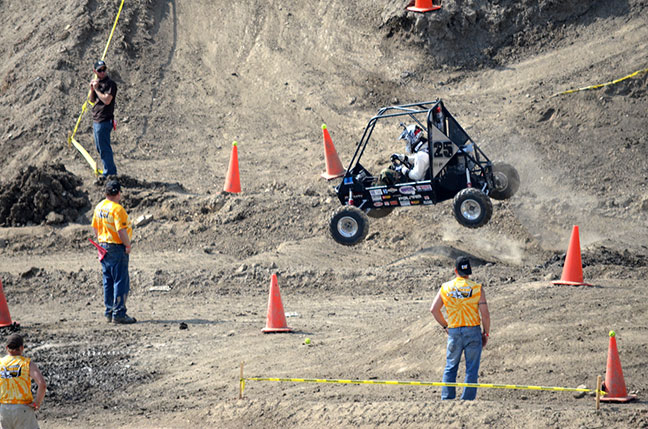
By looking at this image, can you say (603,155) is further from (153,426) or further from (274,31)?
(153,426)

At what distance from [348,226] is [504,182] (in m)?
2.80

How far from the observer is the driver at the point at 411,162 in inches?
584

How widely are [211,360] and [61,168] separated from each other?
28.4 ft

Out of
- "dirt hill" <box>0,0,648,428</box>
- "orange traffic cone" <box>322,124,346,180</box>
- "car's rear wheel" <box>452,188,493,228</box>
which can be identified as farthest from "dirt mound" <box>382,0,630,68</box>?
"car's rear wheel" <box>452,188,493,228</box>

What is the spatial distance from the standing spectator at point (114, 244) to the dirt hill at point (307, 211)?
0.37 metres

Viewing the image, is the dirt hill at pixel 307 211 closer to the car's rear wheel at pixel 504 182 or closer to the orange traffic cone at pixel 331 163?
the orange traffic cone at pixel 331 163

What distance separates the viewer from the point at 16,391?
24.2 ft

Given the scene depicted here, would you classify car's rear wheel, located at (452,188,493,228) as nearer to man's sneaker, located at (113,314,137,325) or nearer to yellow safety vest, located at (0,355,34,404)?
man's sneaker, located at (113,314,137,325)

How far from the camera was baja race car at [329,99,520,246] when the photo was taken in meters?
14.5

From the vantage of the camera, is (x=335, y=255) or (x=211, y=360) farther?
(x=335, y=255)

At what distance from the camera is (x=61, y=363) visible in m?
11.1

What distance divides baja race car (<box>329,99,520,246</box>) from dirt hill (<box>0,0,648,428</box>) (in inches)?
32.2

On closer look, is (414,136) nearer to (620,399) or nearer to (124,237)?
(124,237)

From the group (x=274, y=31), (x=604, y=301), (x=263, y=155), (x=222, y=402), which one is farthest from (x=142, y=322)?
(x=274, y=31)
